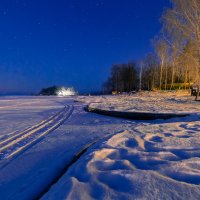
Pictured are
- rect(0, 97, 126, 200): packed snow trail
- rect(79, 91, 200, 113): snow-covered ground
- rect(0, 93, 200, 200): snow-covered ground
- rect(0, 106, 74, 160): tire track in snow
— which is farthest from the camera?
rect(79, 91, 200, 113): snow-covered ground

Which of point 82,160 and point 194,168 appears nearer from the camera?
point 194,168

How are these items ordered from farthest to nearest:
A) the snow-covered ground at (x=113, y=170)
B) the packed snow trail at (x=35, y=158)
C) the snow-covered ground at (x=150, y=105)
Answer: the snow-covered ground at (x=150, y=105) → the packed snow trail at (x=35, y=158) → the snow-covered ground at (x=113, y=170)

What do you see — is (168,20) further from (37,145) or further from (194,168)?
(194,168)

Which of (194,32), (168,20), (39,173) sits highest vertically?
(168,20)

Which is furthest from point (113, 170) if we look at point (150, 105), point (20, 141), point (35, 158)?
point (150, 105)

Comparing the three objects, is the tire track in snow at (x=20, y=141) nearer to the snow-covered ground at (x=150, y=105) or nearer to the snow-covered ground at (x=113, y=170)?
the snow-covered ground at (x=113, y=170)

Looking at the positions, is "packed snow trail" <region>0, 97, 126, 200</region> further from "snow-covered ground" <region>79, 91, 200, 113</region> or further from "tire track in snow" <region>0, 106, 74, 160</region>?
"snow-covered ground" <region>79, 91, 200, 113</region>

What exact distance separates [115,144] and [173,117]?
632 cm

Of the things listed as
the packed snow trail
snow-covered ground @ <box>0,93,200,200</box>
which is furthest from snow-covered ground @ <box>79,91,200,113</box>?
snow-covered ground @ <box>0,93,200,200</box>

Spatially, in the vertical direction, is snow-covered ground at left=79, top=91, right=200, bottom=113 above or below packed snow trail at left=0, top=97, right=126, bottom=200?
above

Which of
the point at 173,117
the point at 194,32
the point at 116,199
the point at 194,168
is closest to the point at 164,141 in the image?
the point at 194,168

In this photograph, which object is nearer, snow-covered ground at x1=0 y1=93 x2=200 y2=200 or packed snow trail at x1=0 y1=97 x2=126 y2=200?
snow-covered ground at x1=0 y1=93 x2=200 y2=200

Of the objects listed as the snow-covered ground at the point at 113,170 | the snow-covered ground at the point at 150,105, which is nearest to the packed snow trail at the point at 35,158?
the snow-covered ground at the point at 113,170

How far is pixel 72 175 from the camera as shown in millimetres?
4074
